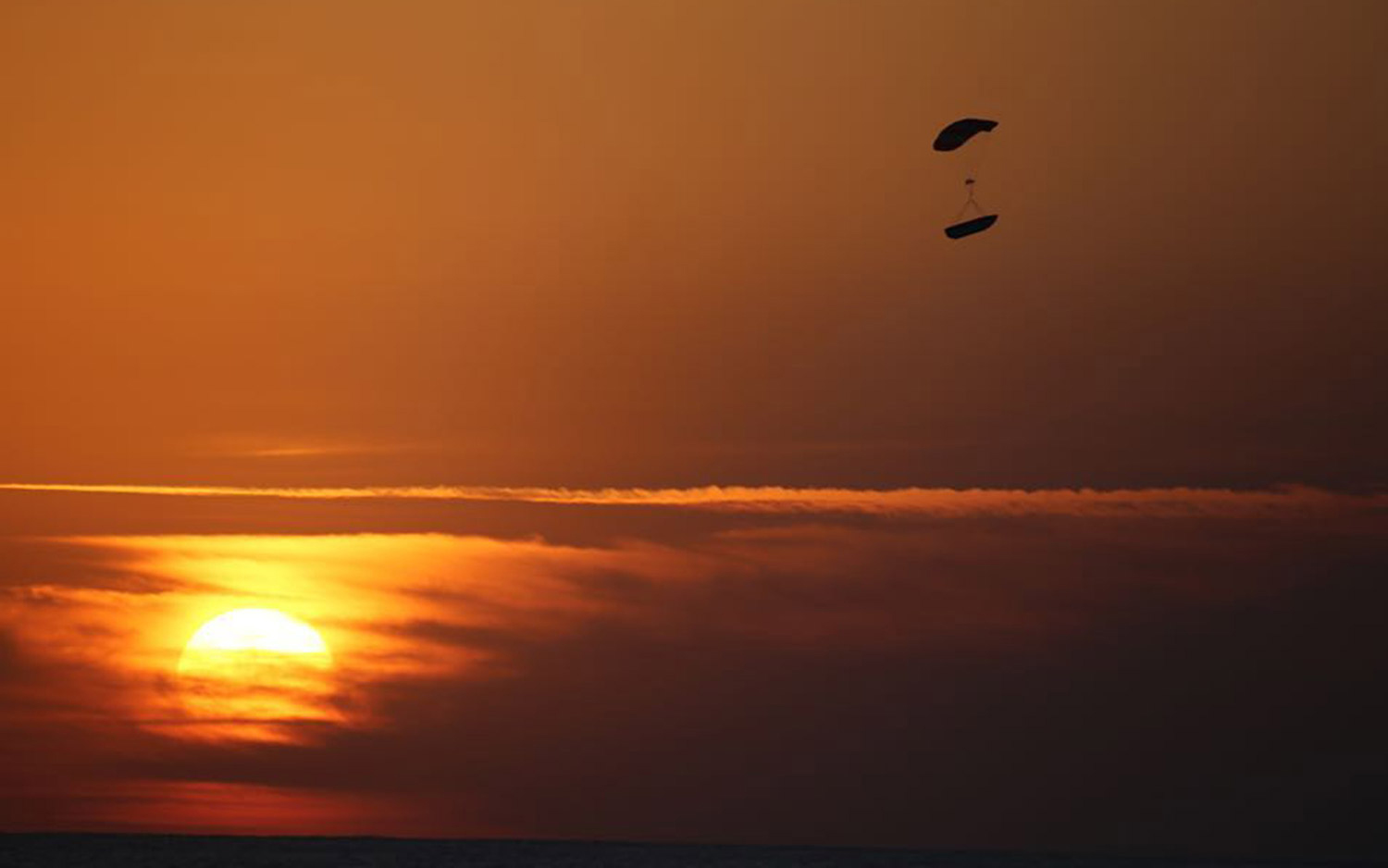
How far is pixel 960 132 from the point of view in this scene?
6869 cm

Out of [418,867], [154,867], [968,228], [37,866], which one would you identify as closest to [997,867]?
[418,867]

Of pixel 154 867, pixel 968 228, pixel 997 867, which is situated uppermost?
pixel 968 228

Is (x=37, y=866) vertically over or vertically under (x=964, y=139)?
under

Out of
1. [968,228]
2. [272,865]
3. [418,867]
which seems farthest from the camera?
[418,867]

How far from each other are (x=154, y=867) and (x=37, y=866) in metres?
24.4

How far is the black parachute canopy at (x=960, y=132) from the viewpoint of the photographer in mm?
67812

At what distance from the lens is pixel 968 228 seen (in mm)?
66938

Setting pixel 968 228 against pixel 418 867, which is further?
pixel 418 867

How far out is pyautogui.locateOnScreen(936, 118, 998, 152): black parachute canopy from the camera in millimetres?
67812

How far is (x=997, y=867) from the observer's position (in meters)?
183

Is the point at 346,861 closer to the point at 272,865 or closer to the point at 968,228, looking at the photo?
the point at 272,865

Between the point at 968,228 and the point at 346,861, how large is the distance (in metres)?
153

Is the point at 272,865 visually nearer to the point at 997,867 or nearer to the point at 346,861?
the point at 346,861

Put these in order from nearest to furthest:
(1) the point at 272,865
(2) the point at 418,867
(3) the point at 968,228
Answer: (3) the point at 968,228
(1) the point at 272,865
(2) the point at 418,867
